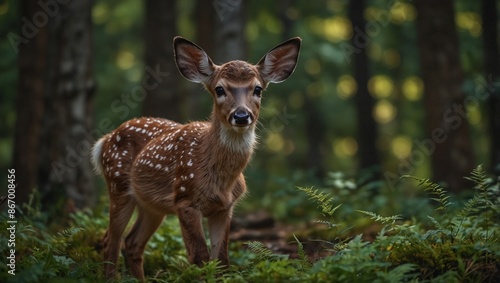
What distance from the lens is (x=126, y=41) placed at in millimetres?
24500

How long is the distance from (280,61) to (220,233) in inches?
80.5

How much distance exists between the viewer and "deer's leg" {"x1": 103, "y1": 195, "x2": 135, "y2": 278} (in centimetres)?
710

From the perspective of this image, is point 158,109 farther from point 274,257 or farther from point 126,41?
point 126,41

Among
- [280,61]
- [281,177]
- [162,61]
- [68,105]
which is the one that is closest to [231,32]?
[162,61]

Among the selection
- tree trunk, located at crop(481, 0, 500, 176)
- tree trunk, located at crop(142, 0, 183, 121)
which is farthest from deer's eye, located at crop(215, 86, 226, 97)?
tree trunk, located at crop(142, 0, 183, 121)

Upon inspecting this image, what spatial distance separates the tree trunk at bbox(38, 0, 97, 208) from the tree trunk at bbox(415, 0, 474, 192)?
578 centimetres

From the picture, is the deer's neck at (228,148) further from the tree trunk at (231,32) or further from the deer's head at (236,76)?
the tree trunk at (231,32)

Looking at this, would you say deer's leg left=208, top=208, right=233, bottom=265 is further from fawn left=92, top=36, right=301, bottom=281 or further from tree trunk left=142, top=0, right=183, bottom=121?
tree trunk left=142, top=0, right=183, bottom=121

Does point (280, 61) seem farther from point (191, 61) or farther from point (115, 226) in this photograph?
point (115, 226)

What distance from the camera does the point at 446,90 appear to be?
11.1 meters

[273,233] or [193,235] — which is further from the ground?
[193,235]

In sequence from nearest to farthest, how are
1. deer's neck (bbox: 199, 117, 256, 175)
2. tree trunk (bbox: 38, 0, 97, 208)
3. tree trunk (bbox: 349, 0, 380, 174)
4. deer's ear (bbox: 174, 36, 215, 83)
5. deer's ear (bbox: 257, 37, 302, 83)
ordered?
deer's neck (bbox: 199, 117, 256, 175), deer's ear (bbox: 174, 36, 215, 83), deer's ear (bbox: 257, 37, 302, 83), tree trunk (bbox: 38, 0, 97, 208), tree trunk (bbox: 349, 0, 380, 174)

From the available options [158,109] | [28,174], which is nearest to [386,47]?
[158,109]

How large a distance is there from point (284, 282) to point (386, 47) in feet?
63.8
